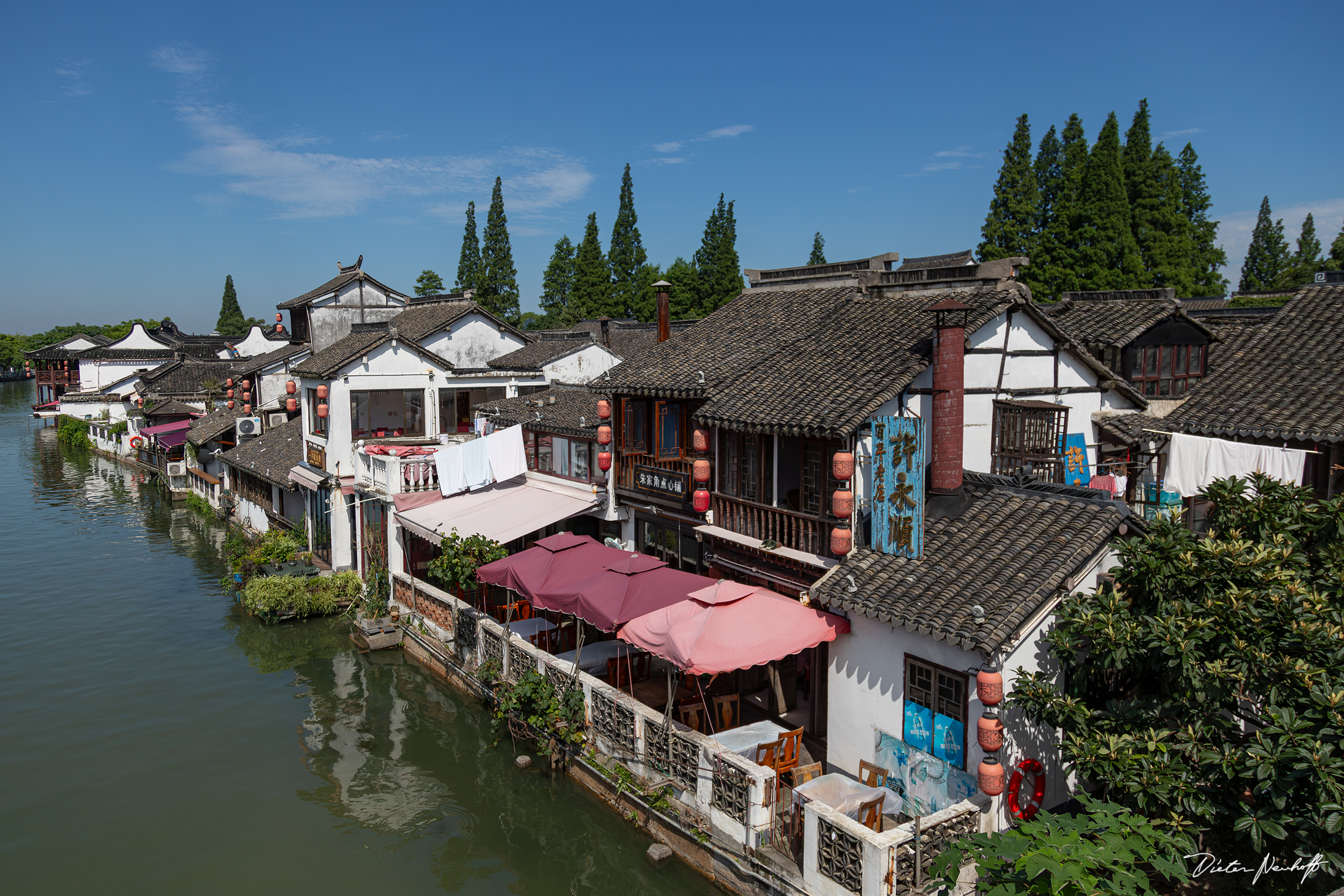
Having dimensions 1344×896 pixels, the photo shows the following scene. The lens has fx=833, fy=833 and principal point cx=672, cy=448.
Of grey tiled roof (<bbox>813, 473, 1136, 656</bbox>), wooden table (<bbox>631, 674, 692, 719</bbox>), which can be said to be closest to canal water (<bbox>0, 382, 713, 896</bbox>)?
wooden table (<bbox>631, 674, 692, 719</bbox>)

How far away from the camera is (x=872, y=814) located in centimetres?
1154

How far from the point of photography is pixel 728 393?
16844 millimetres

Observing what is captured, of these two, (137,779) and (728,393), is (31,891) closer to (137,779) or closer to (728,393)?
(137,779)

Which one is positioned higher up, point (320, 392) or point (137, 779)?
point (320, 392)

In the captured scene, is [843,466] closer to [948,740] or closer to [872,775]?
[948,740]

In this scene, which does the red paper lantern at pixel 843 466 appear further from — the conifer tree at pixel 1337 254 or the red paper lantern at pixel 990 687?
the conifer tree at pixel 1337 254

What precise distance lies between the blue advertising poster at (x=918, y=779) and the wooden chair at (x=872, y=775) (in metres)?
0.10

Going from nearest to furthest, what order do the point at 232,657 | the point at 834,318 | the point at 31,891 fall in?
the point at 31,891 < the point at 834,318 < the point at 232,657

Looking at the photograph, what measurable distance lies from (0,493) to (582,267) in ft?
151

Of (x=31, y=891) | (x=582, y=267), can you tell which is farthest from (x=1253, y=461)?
(x=582, y=267)

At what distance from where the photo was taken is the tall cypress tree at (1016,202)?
51.0 m

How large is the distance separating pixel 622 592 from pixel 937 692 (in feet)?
19.8

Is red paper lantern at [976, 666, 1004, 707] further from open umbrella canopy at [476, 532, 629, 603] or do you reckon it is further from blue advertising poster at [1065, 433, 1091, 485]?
blue advertising poster at [1065, 433, 1091, 485]

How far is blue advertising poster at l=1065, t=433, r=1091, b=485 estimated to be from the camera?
18928 millimetres
